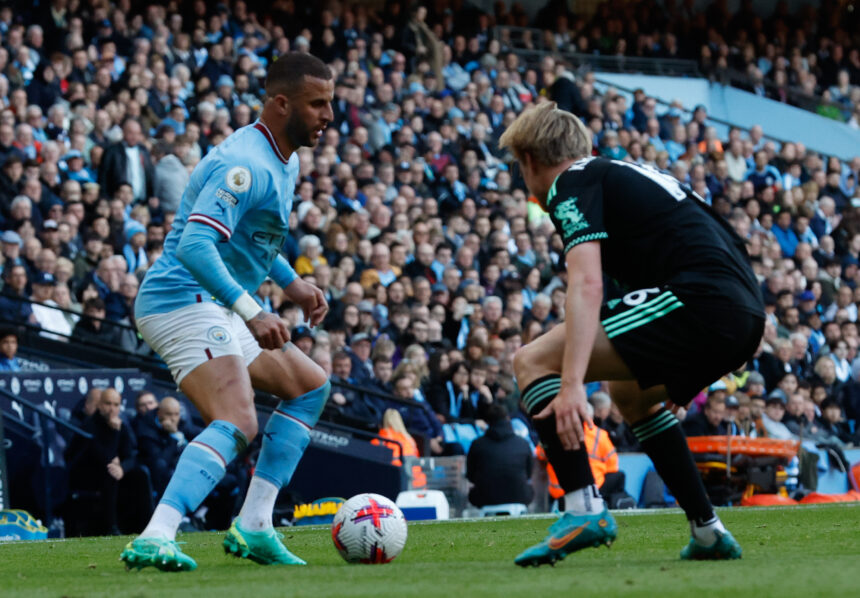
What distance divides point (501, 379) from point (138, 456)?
5.00 meters

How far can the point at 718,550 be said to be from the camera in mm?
6102

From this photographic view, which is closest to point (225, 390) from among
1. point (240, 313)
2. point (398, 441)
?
point (240, 313)

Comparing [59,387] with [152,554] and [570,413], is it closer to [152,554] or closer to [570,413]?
[152,554]

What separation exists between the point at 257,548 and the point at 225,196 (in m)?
1.65

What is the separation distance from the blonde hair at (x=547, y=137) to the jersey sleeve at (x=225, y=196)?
1225mm

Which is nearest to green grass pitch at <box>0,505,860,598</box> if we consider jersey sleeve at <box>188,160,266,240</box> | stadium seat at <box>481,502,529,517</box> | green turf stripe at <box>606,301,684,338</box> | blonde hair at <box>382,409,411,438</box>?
green turf stripe at <box>606,301,684,338</box>

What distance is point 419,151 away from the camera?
20766 millimetres

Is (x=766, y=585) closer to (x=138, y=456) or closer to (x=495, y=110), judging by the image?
(x=138, y=456)

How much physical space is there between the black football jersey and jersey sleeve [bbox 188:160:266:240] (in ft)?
4.70

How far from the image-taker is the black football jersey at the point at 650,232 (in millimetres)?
5781

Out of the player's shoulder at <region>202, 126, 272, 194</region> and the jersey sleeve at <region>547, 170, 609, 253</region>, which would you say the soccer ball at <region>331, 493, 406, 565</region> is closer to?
the player's shoulder at <region>202, 126, 272, 194</region>

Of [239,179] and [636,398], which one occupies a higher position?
[239,179]

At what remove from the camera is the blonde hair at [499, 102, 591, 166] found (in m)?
6.05

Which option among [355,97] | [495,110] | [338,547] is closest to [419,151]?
[355,97]
